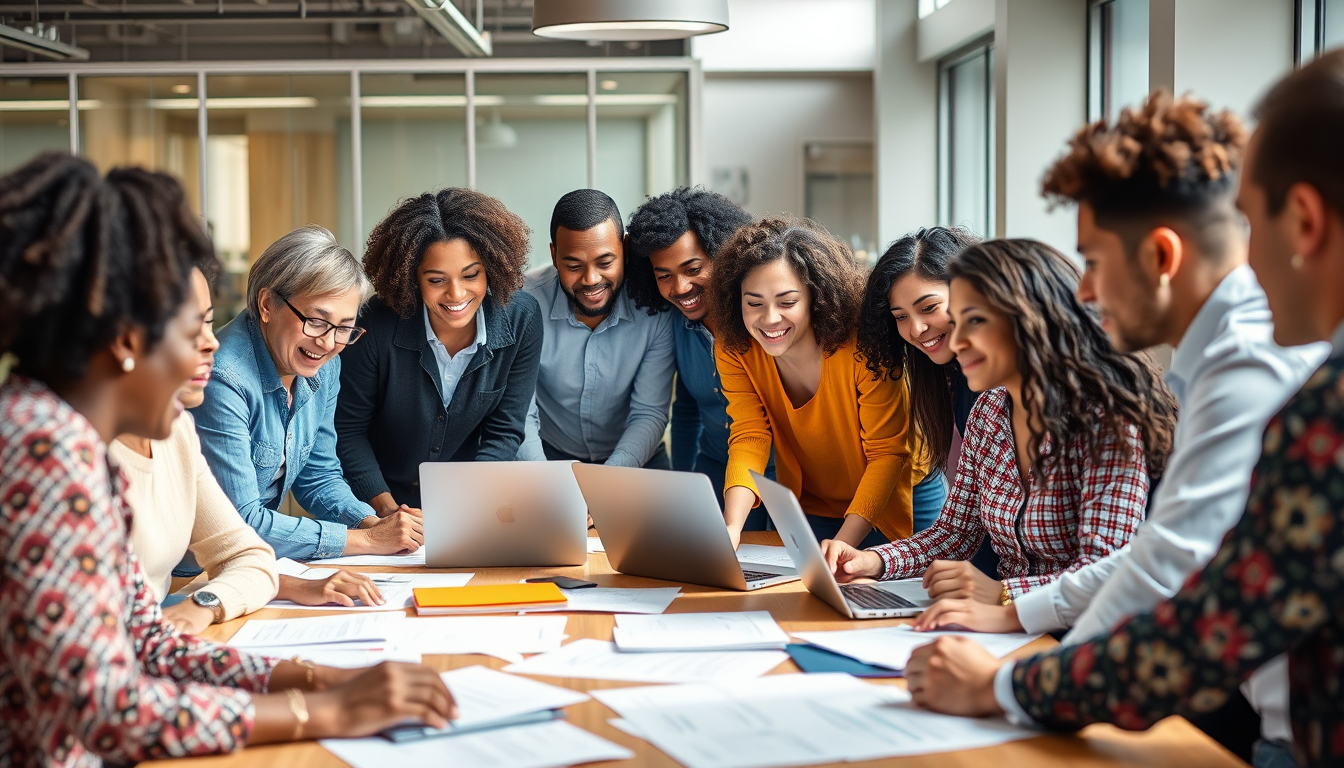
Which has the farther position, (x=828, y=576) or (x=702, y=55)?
(x=702, y=55)

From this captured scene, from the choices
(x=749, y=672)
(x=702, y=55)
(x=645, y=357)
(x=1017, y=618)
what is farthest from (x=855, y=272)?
(x=702, y=55)

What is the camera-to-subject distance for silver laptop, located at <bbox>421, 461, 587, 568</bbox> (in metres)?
2.29

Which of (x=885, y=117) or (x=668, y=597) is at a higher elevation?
(x=885, y=117)

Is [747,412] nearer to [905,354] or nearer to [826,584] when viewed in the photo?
[905,354]

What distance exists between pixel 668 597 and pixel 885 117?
5904 millimetres

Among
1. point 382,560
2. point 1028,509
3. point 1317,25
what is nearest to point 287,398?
point 382,560

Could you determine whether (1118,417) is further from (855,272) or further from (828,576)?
(855,272)

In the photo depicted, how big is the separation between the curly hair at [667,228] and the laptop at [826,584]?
1260mm

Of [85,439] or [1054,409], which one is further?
[1054,409]

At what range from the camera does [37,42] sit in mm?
5887

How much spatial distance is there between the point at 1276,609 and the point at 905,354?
1739 mm

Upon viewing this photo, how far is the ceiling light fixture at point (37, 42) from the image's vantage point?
555 centimetres

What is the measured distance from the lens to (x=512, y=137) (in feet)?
23.4

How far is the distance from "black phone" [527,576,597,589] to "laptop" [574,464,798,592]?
117 millimetres
